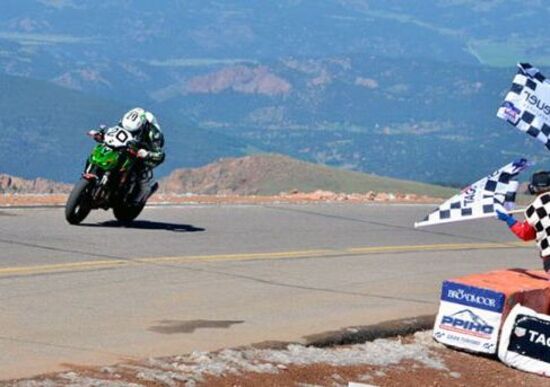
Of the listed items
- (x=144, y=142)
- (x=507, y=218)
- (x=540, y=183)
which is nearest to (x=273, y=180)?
(x=144, y=142)

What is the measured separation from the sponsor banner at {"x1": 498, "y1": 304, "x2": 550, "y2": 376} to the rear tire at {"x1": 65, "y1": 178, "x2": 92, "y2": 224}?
773 centimetres

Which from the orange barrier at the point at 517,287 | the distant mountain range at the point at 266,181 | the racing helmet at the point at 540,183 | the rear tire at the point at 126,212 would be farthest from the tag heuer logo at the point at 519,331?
the distant mountain range at the point at 266,181

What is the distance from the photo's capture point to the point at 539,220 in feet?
44.2

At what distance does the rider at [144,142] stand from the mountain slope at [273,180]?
2409cm

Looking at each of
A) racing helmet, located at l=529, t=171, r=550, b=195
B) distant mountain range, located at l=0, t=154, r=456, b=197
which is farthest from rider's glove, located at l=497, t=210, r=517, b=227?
distant mountain range, located at l=0, t=154, r=456, b=197

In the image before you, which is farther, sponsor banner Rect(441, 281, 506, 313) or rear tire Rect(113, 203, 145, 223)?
rear tire Rect(113, 203, 145, 223)

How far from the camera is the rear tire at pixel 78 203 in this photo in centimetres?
1909

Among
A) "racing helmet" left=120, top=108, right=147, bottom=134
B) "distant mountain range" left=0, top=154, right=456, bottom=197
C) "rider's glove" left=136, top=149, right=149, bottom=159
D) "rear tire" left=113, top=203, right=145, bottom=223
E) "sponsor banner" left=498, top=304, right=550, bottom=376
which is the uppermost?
"distant mountain range" left=0, top=154, right=456, bottom=197

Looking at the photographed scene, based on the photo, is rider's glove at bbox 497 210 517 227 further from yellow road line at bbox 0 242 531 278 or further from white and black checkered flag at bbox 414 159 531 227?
yellow road line at bbox 0 242 531 278

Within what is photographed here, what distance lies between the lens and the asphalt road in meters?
11.8

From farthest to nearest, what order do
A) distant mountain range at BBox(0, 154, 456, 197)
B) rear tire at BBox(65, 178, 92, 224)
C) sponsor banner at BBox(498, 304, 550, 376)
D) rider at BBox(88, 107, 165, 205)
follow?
distant mountain range at BBox(0, 154, 456, 197) < rider at BBox(88, 107, 165, 205) < rear tire at BBox(65, 178, 92, 224) < sponsor banner at BBox(498, 304, 550, 376)

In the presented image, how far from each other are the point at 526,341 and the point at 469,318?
0.55m

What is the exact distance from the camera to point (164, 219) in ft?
70.8

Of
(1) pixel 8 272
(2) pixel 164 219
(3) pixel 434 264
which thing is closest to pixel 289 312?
(1) pixel 8 272
